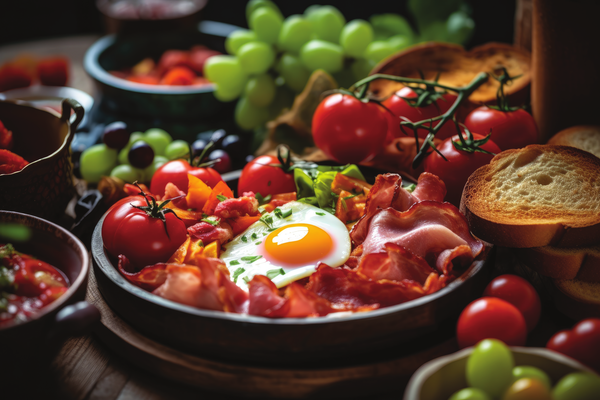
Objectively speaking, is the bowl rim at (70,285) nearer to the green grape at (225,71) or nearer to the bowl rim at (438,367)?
the bowl rim at (438,367)

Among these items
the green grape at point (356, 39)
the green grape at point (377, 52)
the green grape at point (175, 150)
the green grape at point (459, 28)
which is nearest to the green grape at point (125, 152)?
the green grape at point (175, 150)

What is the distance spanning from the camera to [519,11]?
2.75 metres

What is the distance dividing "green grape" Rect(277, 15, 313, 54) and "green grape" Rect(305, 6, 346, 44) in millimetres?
68

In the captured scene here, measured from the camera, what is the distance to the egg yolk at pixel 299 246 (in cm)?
157

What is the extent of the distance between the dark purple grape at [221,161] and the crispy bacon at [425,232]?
0.90 m

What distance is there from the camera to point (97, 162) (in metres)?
2.34

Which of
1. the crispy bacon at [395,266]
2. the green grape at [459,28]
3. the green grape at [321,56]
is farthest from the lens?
the green grape at [459,28]

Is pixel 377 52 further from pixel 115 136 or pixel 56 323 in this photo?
pixel 56 323

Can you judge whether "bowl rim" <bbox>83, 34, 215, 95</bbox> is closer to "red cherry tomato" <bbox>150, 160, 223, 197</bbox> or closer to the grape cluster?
the grape cluster

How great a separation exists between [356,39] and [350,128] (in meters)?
0.82

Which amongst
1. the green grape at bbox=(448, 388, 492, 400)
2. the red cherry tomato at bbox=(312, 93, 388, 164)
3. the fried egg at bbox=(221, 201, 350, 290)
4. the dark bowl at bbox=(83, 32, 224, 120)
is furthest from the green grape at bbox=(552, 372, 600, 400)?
the dark bowl at bbox=(83, 32, 224, 120)

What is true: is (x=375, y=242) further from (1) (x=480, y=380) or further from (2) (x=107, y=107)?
(2) (x=107, y=107)

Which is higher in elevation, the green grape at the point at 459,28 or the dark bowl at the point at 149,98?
the green grape at the point at 459,28

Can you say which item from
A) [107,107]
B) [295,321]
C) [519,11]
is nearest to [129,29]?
[107,107]
